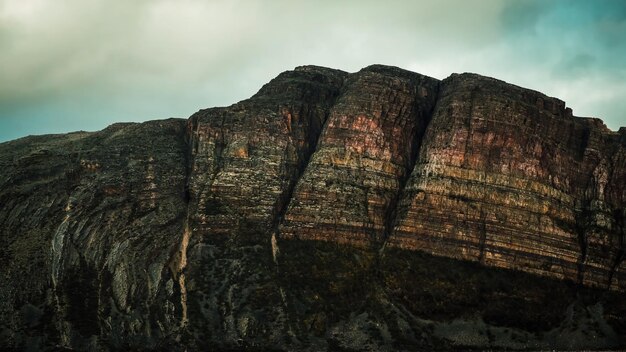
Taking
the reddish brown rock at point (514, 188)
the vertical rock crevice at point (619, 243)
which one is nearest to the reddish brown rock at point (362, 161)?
the reddish brown rock at point (514, 188)

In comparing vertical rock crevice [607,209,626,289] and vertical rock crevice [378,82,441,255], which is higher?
vertical rock crevice [378,82,441,255]

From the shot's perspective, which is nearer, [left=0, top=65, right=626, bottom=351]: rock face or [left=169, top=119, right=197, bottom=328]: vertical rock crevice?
[left=0, top=65, right=626, bottom=351]: rock face

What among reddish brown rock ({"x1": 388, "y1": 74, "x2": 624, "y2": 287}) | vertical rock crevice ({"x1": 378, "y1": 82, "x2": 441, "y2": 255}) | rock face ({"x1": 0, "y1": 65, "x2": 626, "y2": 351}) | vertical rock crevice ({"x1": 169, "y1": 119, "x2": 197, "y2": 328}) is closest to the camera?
rock face ({"x1": 0, "y1": 65, "x2": 626, "y2": 351})

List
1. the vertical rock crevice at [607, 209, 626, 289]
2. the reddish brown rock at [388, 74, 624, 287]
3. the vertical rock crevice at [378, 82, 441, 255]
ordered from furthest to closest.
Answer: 1. the vertical rock crevice at [378, 82, 441, 255]
2. the reddish brown rock at [388, 74, 624, 287]
3. the vertical rock crevice at [607, 209, 626, 289]

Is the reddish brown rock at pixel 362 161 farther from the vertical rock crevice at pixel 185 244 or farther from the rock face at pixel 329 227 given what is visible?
the vertical rock crevice at pixel 185 244

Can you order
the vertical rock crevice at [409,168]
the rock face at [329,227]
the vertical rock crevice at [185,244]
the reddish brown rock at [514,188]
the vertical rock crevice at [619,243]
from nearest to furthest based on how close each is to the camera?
1. the rock face at [329,227]
2. the vertical rock crevice at [185,244]
3. the vertical rock crevice at [619,243]
4. the reddish brown rock at [514,188]
5. the vertical rock crevice at [409,168]

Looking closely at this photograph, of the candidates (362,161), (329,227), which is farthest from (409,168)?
(329,227)

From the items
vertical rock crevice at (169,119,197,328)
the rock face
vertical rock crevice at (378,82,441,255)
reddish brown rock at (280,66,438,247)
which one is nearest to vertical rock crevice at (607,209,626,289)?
the rock face

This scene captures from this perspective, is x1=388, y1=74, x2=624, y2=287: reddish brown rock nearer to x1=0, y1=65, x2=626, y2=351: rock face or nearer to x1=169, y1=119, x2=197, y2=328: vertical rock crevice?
x1=0, y1=65, x2=626, y2=351: rock face
